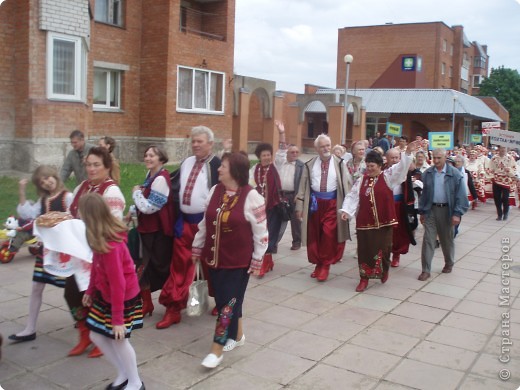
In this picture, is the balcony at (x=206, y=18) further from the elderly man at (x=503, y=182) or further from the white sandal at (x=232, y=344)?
the white sandal at (x=232, y=344)

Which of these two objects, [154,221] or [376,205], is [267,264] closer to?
[376,205]

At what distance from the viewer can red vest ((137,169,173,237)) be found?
5.52m

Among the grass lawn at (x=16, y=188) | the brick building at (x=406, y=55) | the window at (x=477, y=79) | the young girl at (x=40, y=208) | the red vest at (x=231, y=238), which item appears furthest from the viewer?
the window at (x=477, y=79)

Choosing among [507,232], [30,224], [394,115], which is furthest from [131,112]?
[394,115]

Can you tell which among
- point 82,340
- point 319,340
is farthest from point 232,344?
point 82,340

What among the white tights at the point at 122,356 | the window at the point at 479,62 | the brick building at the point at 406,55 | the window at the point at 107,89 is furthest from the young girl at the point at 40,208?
the window at the point at 479,62

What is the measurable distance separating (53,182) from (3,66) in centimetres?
→ 958

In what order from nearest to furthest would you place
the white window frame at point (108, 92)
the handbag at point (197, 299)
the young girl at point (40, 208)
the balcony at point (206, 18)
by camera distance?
the young girl at point (40, 208) < the handbag at point (197, 299) < the white window frame at point (108, 92) < the balcony at point (206, 18)

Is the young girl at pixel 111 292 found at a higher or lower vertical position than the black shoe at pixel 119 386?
higher

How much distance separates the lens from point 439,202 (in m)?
7.86

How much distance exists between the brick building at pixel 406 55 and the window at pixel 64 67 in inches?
1709

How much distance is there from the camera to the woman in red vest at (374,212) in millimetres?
7215

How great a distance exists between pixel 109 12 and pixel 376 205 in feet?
53.0

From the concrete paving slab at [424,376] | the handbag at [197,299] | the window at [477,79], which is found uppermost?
the window at [477,79]
